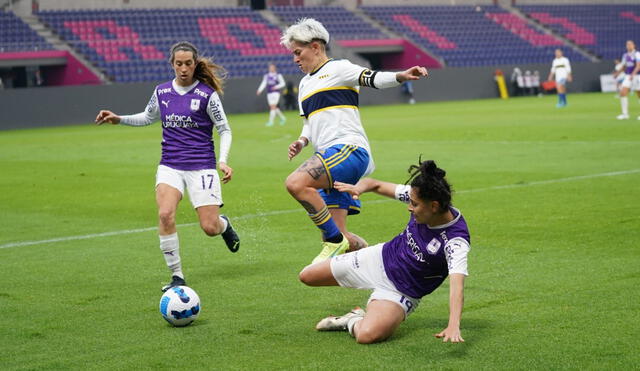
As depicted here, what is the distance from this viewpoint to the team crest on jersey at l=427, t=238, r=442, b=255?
20.6ft

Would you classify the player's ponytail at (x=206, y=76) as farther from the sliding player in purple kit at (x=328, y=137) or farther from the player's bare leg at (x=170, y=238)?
the player's bare leg at (x=170, y=238)

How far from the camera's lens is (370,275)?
6.65 m

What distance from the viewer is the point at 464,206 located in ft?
42.0

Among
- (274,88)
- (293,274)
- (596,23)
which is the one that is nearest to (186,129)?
(293,274)

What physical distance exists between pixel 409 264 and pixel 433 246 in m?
0.24

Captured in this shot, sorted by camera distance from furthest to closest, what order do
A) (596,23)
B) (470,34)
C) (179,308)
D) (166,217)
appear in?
(596,23) → (470,34) → (166,217) → (179,308)

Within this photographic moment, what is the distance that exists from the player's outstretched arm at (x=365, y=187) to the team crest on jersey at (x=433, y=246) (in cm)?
41

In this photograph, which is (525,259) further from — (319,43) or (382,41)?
(382,41)

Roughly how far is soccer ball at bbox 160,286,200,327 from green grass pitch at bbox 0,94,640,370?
0.30 feet

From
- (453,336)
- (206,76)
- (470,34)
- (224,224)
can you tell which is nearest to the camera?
(453,336)

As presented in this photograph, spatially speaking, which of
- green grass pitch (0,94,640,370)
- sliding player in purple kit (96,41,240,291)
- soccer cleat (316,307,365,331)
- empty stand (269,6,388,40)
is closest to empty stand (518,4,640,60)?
empty stand (269,6,388,40)

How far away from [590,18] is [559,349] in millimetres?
59524

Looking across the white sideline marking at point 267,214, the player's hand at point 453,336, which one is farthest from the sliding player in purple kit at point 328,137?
the white sideline marking at point 267,214

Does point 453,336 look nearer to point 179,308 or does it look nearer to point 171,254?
point 179,308
